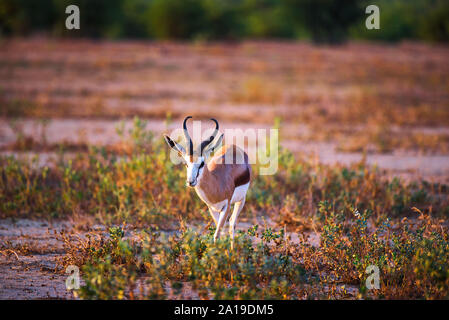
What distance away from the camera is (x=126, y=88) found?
1856cm

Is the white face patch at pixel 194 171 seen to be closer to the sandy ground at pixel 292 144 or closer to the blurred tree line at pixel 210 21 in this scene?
the sandy ground at pixel 292 144

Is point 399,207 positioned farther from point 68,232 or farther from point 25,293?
point 25,293

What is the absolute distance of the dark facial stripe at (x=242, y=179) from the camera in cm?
551

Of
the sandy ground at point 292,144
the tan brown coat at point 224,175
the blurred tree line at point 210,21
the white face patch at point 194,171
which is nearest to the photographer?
the white face patch at point 194,171

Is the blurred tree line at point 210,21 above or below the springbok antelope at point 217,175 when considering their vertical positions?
above

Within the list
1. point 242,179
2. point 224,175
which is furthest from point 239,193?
point 224,175

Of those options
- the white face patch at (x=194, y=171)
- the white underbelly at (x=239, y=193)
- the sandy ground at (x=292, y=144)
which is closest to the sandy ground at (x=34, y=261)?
the white underbelly at (x=239, y=193)

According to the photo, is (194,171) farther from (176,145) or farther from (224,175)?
(224,175)

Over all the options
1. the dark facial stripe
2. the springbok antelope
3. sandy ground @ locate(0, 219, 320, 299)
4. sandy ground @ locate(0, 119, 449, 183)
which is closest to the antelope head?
the springbok antelope

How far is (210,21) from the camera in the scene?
43938mm

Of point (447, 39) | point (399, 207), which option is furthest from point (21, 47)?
point (447, 39)

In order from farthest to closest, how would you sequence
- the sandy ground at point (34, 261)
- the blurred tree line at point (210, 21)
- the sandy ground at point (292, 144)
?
the blurred tree line at point (210, 21)
the sandy ground at point (292, 144)
the sandy ground at point (34, 261)

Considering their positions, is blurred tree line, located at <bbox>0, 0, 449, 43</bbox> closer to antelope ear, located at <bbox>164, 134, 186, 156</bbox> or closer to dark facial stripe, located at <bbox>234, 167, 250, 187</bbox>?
dark facial stripe, located at <bbox>234, 167, 250, 187</bbox>

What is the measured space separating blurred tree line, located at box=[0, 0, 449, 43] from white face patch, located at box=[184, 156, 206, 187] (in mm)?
32943
